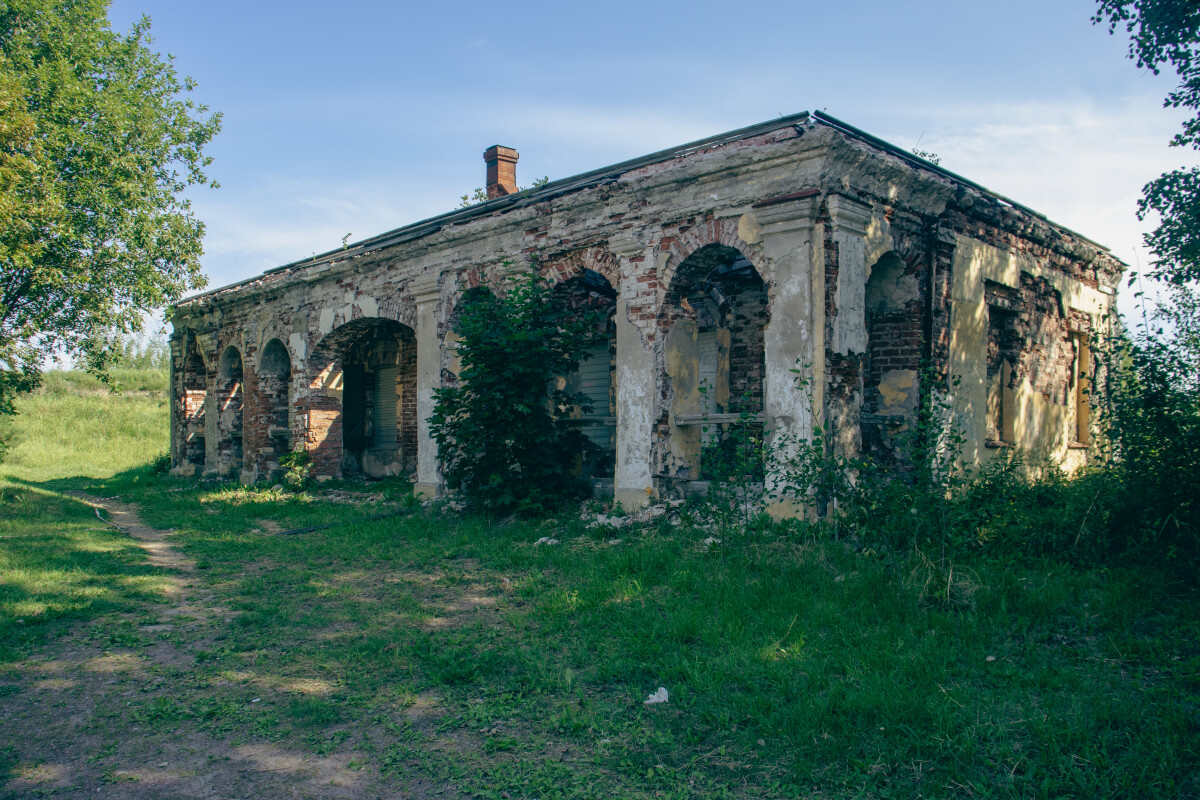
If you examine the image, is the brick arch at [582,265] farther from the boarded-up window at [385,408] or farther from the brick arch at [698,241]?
the boarded-up window at [385,408]

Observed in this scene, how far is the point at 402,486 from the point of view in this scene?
12.8 metres

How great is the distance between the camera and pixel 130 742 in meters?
3.51

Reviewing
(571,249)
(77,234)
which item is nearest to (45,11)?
(77,234)

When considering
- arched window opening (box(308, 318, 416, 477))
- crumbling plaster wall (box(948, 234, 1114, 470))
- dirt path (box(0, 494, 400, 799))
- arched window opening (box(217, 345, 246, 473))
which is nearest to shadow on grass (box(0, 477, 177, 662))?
dirt path (box(0, 494, 400, 799))

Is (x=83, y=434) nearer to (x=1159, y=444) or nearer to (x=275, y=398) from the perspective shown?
(x=275, y=398)

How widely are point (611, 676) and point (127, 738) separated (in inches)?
95.9

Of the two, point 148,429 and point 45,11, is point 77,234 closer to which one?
point 45,11

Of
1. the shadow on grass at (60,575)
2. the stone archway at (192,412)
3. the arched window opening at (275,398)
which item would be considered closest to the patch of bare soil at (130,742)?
the shadow on grass at (60,575)

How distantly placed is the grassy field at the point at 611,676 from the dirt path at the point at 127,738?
0.02 meters

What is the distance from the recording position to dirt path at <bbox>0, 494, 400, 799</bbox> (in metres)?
3.09

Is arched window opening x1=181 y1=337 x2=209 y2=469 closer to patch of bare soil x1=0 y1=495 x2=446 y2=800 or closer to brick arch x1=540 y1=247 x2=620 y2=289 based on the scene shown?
brick arch x1=540 y1=247 x2=620 y2=289

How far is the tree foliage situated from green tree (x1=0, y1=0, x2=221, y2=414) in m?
8.38

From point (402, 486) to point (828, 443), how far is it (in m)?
8.10

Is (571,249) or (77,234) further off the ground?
(77,234)
